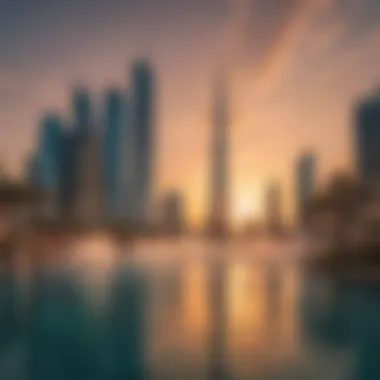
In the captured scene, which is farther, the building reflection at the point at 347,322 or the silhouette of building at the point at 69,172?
the silhouette of building at the point at 69,172

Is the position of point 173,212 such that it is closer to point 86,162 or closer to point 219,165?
point 219,165

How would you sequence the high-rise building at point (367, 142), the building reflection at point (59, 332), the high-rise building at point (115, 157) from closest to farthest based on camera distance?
1. the building reflection at point (59, 332)
2. the high-rise building at point (367, 142)
3. the high-rise building at point (115, 157)

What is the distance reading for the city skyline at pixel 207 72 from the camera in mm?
2938

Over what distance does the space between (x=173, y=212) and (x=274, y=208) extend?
0.54 m

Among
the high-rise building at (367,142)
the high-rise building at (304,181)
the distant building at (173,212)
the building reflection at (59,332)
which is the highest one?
the high-rise building at (367,142)

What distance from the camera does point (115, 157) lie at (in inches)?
120

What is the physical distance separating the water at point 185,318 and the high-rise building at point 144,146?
24cm

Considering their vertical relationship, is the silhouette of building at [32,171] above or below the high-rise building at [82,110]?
below

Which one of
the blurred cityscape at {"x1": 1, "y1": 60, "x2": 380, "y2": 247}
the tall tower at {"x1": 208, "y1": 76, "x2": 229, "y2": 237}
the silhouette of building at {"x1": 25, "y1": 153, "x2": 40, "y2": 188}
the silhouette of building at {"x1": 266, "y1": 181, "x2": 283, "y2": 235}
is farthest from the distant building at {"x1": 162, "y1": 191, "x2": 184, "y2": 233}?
the silhouette of building at {"x1": 25, "y1": 153, "x2": 40, "y2": 188}

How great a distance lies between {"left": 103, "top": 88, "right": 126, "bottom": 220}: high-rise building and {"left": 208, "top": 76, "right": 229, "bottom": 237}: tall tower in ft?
1.61

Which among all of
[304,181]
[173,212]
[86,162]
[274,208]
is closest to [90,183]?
[86,162]

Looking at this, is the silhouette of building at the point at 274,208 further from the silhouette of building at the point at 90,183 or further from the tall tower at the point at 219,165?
the silhouette of building at the point at 90,183

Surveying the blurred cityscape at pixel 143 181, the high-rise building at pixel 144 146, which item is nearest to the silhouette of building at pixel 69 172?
the blurred cityscape at pixel 143 181

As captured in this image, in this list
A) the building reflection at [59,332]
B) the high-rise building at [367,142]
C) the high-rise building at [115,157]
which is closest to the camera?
the building reflection at [59,332]
